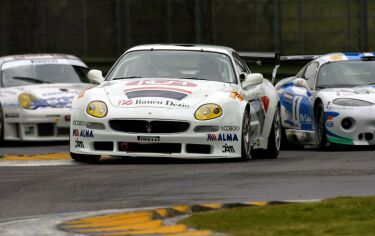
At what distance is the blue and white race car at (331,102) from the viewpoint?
16.4 metres

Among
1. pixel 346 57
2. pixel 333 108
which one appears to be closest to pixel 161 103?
pixel 333 108

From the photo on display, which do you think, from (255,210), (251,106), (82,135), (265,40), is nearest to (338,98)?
(251,106)

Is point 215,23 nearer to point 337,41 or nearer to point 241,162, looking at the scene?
point 337,41

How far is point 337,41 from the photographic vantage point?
31141 mm

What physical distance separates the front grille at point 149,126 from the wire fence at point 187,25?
16.0m

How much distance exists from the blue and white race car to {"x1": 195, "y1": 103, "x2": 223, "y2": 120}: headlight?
10.5 ft

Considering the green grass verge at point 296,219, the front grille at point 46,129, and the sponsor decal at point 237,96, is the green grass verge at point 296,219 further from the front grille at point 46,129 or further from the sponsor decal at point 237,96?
the front grille at point 46,129

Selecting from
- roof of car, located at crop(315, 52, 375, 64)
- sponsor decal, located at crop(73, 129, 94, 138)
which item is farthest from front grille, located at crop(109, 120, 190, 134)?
roof of car, located at crop(315, 52, 375, 64)

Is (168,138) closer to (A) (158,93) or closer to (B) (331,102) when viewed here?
(A) (158,93)

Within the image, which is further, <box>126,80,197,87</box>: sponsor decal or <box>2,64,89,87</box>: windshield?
<box>2,64,89,87</box>: windshield

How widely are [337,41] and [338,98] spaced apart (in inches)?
578

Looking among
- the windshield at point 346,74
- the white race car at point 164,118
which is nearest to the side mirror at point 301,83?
the windshield at point 346,74

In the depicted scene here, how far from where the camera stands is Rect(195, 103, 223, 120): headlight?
532 inches

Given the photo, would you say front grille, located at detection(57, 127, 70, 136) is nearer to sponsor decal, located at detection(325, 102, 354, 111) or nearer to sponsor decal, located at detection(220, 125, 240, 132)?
sponsor decal, located at detection(325, 102, 354, 111)
